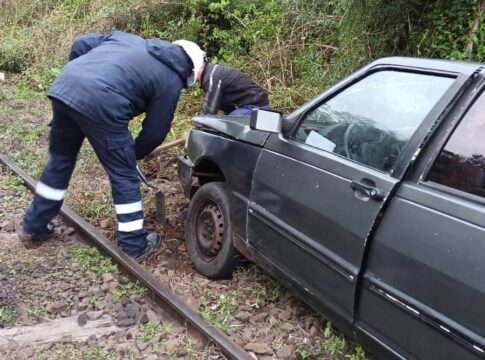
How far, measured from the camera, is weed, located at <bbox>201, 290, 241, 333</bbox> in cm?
358

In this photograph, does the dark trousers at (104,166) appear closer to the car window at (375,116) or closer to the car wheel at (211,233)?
the car wheel at (211,233)

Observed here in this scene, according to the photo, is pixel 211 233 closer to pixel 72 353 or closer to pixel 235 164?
pixel 235 164

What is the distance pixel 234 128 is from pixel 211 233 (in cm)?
81

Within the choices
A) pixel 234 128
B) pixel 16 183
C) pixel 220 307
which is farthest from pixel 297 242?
pixel 16 183

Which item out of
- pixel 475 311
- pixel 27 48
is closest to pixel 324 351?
pixel 475 311

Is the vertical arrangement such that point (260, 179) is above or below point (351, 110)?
below

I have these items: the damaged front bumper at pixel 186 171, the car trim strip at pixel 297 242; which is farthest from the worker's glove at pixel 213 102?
the car trim strip at pixel 297 242

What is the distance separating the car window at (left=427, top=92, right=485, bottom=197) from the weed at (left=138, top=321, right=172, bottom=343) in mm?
1923

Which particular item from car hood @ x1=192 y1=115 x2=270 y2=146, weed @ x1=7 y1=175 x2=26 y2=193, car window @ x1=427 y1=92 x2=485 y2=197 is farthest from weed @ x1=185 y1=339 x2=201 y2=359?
weed @ x1=7 y1=175 x2=26 y2=193

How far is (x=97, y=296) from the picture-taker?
3863 mm

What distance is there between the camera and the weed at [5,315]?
11.5 feet

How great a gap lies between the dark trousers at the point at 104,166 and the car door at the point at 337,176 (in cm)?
106

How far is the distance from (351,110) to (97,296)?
219 cm

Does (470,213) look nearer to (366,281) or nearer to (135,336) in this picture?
(366,281)
